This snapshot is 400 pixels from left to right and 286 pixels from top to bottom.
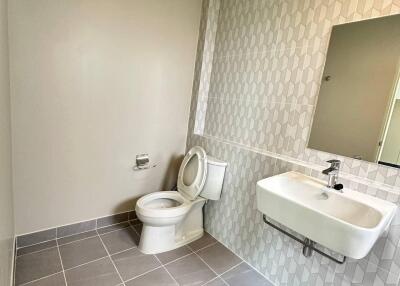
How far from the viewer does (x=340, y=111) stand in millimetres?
1338

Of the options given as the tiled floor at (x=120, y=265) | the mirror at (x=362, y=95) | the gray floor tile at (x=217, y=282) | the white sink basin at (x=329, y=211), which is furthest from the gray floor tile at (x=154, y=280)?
the mirror at (x=362, y=95)

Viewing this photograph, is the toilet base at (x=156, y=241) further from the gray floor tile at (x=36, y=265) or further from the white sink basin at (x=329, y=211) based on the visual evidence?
the white sink basin at (x=329, y=211)

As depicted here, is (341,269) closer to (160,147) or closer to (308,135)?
(308,135)

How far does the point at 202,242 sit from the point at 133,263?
601mm

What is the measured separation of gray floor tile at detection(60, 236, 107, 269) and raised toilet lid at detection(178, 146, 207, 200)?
781 mm

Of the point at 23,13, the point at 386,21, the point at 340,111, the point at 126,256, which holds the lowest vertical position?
the point at 126,256

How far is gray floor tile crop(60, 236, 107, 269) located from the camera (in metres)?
1.59

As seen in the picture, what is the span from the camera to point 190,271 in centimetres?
161

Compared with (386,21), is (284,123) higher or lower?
lower

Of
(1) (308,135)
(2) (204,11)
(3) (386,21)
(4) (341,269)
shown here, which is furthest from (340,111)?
(2) (204,11)

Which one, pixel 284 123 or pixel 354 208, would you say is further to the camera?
pixel 284 123

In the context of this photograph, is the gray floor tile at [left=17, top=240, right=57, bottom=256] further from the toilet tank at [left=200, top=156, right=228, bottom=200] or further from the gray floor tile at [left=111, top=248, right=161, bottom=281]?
the toilet tank at [left=200, top=156, right=228, bottom=200]

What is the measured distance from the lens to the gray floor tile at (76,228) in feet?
5.92

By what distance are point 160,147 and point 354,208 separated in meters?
1.59
